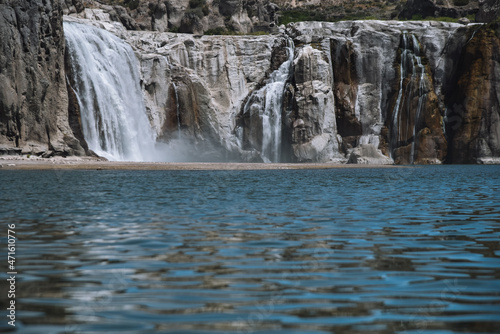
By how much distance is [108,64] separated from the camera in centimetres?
6028

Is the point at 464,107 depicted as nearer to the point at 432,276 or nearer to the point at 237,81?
the point at 237,81

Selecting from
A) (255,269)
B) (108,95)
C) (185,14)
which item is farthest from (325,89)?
(255,269)

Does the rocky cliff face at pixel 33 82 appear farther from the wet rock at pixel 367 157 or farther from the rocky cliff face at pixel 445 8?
the rocky cliff face at pixel 445 8

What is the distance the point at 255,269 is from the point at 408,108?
65087mm

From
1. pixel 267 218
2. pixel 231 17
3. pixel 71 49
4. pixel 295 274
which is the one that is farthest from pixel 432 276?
pixel 231 17

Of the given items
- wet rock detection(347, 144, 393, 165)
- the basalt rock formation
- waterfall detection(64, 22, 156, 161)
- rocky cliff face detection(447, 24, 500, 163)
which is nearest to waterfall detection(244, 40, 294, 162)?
the basalt rock formation

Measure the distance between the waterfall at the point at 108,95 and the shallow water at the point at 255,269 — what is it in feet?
134

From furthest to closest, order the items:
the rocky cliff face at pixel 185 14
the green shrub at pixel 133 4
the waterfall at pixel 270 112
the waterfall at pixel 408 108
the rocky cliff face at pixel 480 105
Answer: the green shrub at pixel 133 4 < the rocky cliff face at pixel 185 14 < the waterfall at pixel 408 108 < the rocky cliff face at pixel 480 105 < the waterfall at pixel 270 112

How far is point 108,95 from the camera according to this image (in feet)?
191

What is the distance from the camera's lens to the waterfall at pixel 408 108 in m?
68.8

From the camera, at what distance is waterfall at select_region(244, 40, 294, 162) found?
221ft

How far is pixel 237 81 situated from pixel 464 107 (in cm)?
2872

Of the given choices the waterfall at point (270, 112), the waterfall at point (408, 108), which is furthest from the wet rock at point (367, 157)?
the waterfall at point (270, 112)

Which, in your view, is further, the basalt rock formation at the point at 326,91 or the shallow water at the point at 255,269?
the basalt rock formation at the point at 326,91
